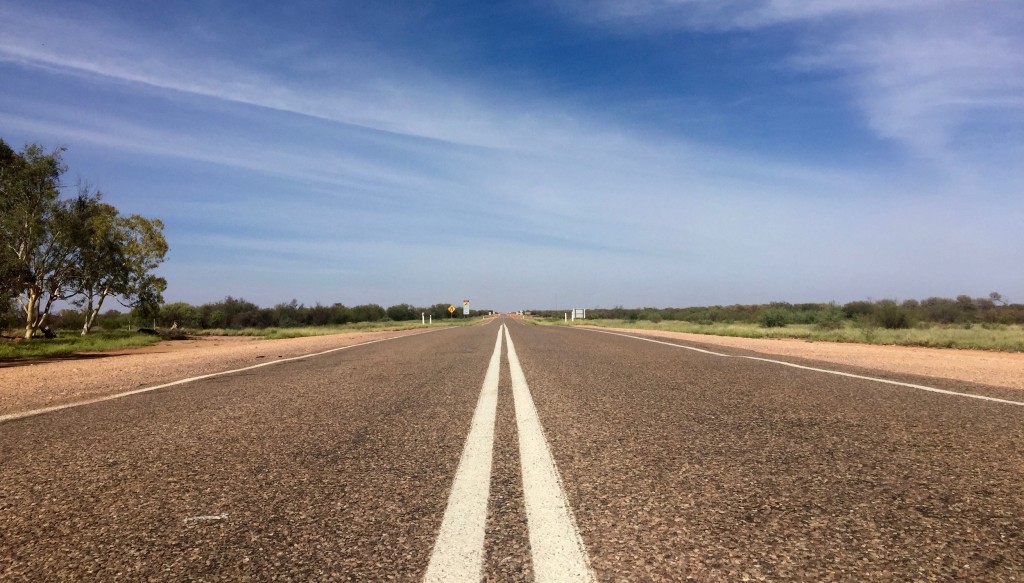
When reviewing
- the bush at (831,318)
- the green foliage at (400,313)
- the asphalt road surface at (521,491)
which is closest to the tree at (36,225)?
the asphalt road surface at (521,491)

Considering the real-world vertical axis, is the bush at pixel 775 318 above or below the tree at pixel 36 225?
below

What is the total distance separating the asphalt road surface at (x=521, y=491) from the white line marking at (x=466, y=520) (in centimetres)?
1

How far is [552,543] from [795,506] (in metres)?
1.08

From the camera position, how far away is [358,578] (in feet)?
5.51

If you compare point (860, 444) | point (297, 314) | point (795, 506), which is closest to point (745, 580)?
point (795, 506)

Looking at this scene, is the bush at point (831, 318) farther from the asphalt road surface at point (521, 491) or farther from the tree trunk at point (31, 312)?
the tree trunk at point (31, 312)

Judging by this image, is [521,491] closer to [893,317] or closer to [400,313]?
[893,317]

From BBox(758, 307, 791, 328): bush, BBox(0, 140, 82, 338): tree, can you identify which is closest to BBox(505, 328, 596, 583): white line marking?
BBox(0, 140, 82, 338): tree

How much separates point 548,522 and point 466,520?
311mm

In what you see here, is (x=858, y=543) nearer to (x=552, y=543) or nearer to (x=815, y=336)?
(x=552, y=543)

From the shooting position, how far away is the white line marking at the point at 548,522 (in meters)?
1.69

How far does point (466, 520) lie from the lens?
6.90ft

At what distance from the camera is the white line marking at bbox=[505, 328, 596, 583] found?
169cm

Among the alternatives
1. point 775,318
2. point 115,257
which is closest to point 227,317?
point 115,257
